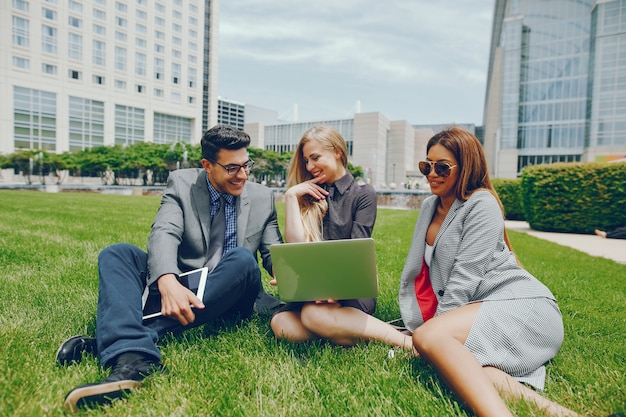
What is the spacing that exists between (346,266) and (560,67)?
59.7 metres

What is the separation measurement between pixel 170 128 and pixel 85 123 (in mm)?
14575

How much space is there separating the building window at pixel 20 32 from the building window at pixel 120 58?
11617 millimetres

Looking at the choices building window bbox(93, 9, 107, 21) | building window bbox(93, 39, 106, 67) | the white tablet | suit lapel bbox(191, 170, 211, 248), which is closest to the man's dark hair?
suit lapel bbox(191, 170, 211, 248)

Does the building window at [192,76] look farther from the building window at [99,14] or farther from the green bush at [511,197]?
the green bush at [511,197]

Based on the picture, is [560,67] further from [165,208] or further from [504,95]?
[165,208]

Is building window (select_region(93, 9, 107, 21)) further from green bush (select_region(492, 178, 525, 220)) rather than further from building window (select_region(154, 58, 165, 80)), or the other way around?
green bush (select_region(492, 178, 525, 220))

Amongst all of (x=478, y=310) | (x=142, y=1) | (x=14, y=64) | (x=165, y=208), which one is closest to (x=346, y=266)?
(x=478, y=310)

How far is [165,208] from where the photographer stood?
2.84 metres

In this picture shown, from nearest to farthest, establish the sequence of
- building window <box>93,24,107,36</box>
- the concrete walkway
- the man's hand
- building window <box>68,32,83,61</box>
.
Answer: the man's hand
the concrete walkway
building window <box>68,32,83,61</box>
building window <box>93,24,107,36</box>

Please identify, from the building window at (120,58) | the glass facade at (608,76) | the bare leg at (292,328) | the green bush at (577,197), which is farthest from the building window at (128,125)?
the bare leg at (292,328)

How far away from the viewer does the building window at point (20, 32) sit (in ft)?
173

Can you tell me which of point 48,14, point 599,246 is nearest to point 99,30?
point 48,14

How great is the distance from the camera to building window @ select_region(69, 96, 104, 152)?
57688 millimetres

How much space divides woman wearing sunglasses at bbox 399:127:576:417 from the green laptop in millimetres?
393
